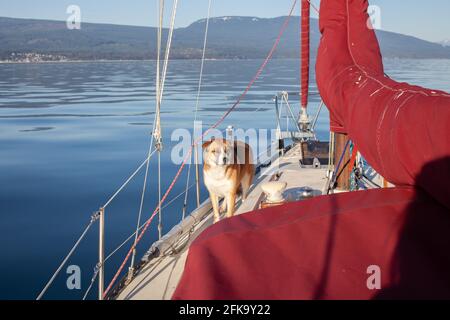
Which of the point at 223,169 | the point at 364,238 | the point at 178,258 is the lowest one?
the point at 178,258

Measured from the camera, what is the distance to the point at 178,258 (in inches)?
167

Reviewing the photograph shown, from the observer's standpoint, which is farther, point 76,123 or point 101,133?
point 76,123

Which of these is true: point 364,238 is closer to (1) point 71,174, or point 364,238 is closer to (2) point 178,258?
(2) point 178,258

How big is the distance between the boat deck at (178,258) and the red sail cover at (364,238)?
2.00m

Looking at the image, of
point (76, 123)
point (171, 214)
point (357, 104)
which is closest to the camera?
point (357, 104)

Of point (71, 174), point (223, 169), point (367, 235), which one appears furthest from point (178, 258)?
point (71, 174)

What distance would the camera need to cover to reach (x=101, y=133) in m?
14.9

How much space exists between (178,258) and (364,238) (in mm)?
2818

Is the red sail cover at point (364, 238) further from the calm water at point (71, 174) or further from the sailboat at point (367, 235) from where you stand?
the calm water at point (71, 174)

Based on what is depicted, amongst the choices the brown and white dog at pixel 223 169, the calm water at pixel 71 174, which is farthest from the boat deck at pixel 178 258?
the calm water at pixel 71 174

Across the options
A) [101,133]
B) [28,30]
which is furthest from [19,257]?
[28,30]

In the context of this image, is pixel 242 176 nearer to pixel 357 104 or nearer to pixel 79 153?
pixel 357 104

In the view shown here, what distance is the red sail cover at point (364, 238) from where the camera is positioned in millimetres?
1425

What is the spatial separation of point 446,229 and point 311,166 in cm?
567
